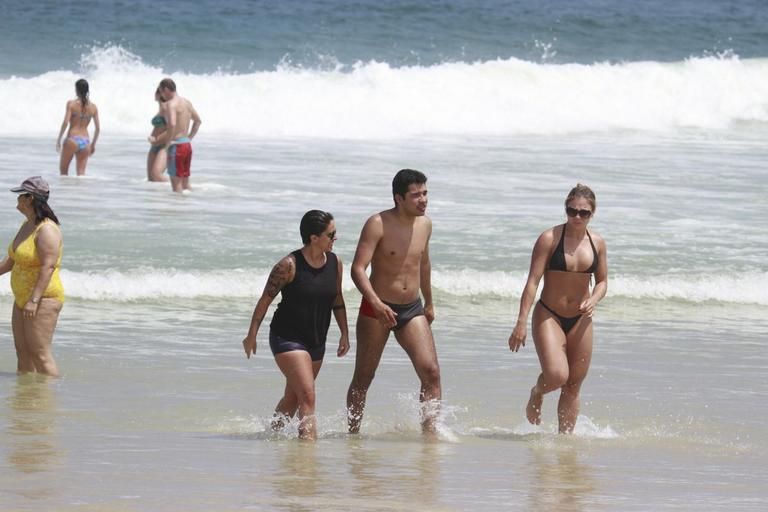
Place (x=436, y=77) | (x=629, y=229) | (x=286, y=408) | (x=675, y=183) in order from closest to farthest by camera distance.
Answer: (x=286, y=408) → (x=629, y=229) → (x=675, y=183) → (x=436, y=77)

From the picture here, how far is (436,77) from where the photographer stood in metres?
34.3

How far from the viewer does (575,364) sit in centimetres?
784

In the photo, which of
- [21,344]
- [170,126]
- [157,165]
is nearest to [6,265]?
[21,344]

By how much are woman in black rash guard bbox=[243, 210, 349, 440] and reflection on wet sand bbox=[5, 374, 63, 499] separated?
1.11m

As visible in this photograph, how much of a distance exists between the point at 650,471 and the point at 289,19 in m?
36.9

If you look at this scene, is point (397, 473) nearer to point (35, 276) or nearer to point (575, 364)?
point (575, 364)

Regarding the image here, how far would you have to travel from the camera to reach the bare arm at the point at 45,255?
881 centimetres

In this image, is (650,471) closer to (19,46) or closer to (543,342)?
(543,342)

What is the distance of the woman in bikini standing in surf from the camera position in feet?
25.3

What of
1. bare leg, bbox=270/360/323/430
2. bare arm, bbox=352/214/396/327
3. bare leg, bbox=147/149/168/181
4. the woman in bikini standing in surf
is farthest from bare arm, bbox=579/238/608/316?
bare leg, bbox=147/149/168/181

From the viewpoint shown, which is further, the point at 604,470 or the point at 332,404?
the point at 332,404

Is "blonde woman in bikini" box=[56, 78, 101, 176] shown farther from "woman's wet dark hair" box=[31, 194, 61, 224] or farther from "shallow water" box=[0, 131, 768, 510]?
"woman's wet dark hair" box=[31, 194, 61, 224]

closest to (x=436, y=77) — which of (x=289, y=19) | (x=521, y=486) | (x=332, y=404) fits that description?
(x=289, y=19)

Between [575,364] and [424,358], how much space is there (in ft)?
2.83
